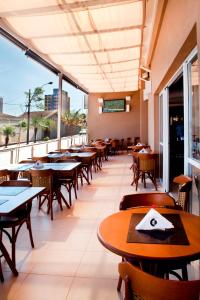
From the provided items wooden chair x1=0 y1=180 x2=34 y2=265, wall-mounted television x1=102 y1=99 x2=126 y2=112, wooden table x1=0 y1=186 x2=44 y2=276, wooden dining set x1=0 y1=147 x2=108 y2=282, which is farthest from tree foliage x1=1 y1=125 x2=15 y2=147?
wooden table x1=0 y1=186 x2=44 y2=276

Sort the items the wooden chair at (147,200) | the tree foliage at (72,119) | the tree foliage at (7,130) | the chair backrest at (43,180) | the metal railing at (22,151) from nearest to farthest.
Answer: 1. the wooden chair at (147,200)
2. the chair backrest at (43,180)
3. the metal railing at (22,151)
4. the tree foliage at (7,130)
5. the tree foliage at (72,119)

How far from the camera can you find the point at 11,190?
104 inches

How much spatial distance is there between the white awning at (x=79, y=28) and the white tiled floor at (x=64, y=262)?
312 cm

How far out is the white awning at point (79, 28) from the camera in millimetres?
3627

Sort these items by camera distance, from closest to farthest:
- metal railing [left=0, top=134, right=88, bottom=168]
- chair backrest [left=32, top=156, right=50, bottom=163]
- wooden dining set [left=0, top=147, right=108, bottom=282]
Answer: wooden dining set [left=0, top=147, right=108, bottom=282], chair backrest [left=32, top=156, right=50, bottom=163], metal railing [left=0, top=134, right=88, bottom=168]

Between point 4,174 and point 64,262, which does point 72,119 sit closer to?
point 4,174

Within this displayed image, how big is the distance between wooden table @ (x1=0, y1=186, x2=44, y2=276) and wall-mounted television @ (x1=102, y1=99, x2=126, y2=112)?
424 inches

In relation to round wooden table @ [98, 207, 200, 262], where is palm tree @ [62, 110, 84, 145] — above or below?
above

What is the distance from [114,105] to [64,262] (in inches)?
438

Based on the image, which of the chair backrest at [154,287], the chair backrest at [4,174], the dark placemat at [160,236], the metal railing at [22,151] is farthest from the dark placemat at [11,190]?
the metal railing at [22,151]

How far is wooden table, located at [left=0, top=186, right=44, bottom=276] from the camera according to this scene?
2027 millimetres

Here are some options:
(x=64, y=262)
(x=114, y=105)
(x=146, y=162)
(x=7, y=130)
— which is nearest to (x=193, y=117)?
(x=64, y=262)

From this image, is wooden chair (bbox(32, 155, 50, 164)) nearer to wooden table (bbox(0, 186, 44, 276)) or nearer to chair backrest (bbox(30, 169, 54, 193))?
chair backrest (bbox(30, 169, 54, 193))

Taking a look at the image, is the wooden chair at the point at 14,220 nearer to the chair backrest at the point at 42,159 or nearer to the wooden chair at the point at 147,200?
the wooden chair at the point at 147,200
